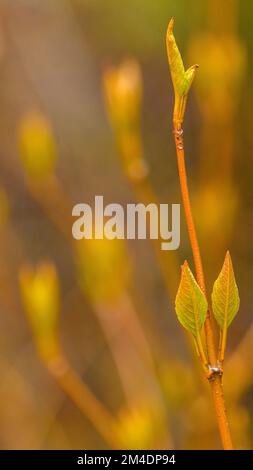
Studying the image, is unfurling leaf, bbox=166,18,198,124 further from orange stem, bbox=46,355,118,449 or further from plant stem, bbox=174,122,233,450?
orange stem, bbox=46,355,118,449

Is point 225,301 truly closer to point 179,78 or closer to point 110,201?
point 179,78

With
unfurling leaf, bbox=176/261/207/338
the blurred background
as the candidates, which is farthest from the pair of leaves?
the blurred background

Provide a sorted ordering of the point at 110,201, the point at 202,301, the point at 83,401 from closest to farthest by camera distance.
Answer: the point at 202,301 < the point at 83,401 < the point at 110,201

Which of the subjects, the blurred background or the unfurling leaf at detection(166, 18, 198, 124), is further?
the blurred background

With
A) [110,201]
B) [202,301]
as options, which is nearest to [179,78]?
[202,301]

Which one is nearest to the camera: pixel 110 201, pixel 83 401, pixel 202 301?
pixel 202 301

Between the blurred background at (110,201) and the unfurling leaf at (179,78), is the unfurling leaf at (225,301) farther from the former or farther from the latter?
the blurred background at (110,201)
